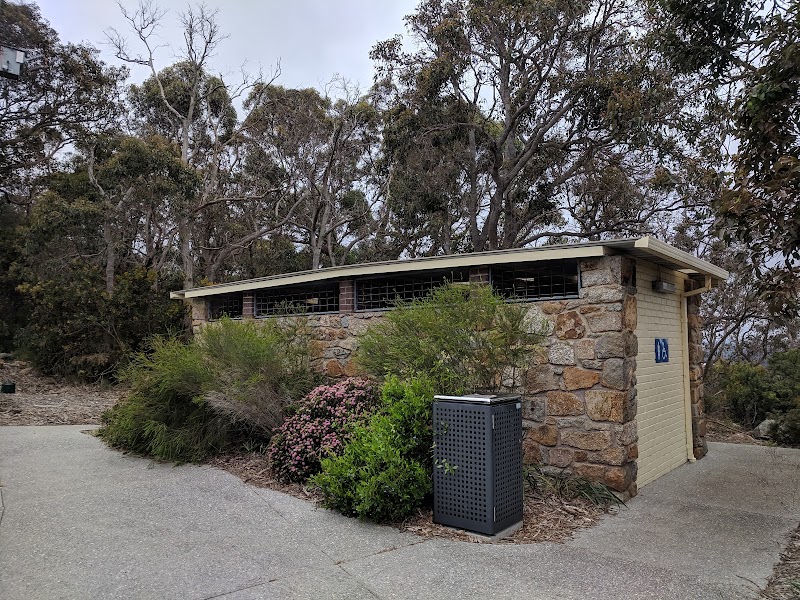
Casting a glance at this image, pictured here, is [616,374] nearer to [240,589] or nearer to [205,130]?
[240,589]

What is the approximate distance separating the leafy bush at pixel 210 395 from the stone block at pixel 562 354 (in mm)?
3086

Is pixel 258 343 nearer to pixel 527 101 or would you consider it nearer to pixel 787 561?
pixel 787 561

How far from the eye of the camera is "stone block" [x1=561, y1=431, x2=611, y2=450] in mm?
5828

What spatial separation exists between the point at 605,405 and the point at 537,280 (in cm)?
147

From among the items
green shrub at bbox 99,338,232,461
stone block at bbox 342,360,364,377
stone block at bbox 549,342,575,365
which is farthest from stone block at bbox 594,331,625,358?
green shrub at bbox 99,338,232,461

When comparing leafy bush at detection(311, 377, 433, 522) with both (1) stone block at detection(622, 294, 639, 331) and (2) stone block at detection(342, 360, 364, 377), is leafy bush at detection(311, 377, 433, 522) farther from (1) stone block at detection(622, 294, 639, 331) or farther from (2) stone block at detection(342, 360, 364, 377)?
(2) stone block at detection(342, 360, 364, 377)

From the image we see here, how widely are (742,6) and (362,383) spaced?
5370 mm

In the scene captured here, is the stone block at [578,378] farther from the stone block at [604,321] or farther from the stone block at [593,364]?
the stone block at [604,321]

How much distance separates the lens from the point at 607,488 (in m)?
5.80

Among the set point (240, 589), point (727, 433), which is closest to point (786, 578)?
point (240, 589)

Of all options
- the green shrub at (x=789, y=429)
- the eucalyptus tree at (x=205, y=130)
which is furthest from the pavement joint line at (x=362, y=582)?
the eucalyptus tree at (x=205, y=130)

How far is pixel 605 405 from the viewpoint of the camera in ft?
19.1

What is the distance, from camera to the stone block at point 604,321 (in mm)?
5832

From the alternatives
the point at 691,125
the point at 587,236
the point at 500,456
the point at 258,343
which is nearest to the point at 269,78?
the point at 587,236
